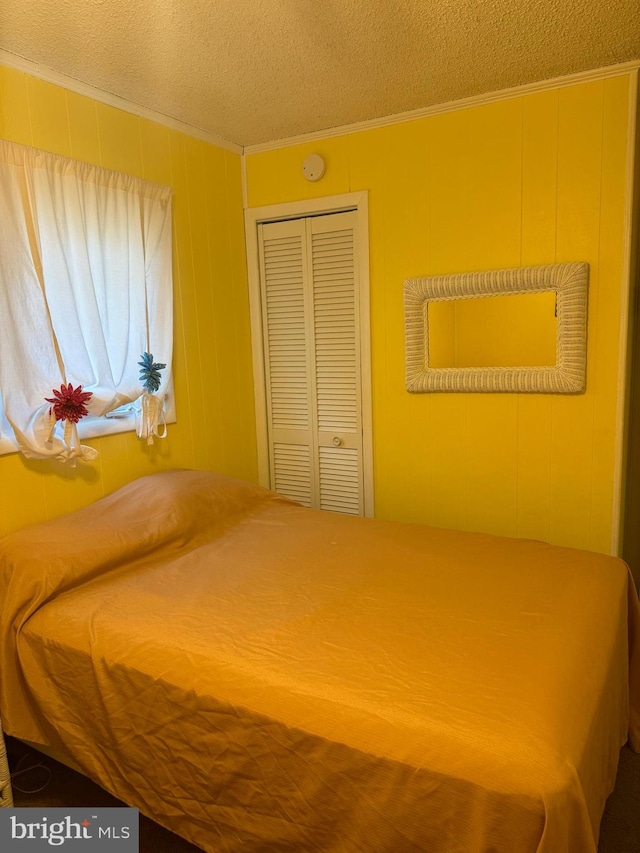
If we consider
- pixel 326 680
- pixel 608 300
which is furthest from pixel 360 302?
pixel 326 680

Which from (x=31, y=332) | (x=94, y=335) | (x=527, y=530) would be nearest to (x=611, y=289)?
(x=527, y=530)

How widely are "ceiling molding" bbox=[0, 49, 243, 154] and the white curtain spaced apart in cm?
28

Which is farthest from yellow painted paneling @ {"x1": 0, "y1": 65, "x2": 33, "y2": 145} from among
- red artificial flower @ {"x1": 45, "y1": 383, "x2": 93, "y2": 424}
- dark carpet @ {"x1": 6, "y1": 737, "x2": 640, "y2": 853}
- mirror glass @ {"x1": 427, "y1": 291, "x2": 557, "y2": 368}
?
dark carpet @ {"x1": 6, "y1": 737, "x2": 640, "y2": 853}

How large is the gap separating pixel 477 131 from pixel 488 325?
2.74 feet

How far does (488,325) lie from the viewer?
2.64 m

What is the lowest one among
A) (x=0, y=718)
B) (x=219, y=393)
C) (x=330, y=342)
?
(x=0, y=718)

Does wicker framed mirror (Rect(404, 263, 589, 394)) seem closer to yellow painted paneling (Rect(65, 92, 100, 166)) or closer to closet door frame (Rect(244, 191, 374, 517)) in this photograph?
closet door frame (Rect(244, 191, 374, 517))

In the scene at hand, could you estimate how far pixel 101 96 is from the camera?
2377 millimetres

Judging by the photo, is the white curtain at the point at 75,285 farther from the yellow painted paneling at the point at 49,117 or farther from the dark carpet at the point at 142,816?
the dark carpet at the point at 142,816

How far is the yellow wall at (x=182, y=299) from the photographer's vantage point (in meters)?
2.16

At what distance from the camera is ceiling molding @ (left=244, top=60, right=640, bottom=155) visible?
7.63 ft

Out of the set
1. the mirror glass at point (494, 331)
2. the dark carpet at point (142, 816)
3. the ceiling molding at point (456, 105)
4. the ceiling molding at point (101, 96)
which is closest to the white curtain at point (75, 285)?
the ceiling molding at point (101, 96)

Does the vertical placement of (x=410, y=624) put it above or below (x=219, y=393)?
below

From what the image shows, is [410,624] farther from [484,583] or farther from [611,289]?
[611,289]
